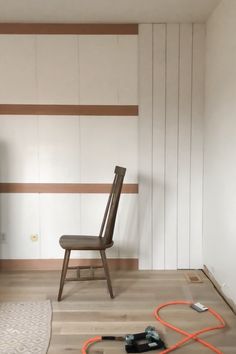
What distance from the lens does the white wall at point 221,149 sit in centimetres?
270

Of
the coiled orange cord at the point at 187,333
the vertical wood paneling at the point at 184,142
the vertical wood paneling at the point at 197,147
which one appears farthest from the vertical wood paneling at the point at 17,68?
the coiled orange cord at the point at 187,333

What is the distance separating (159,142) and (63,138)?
93 centimetres

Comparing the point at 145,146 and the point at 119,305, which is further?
the point at 145,146

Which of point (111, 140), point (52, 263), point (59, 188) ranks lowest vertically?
point (52, 263)

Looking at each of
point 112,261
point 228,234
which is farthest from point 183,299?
point 112,261

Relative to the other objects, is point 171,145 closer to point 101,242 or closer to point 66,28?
point 101,242

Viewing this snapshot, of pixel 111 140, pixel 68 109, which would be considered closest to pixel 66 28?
pixel 68 109

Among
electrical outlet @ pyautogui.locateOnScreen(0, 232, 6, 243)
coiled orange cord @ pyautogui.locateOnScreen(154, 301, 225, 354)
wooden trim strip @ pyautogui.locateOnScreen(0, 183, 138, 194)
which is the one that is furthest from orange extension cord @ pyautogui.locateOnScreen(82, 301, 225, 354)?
electrical outlet @ pyautogui.locateOnScreen(0, 232, 6, 243)

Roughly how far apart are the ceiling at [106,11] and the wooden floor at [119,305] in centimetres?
238

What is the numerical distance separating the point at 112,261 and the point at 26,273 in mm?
839

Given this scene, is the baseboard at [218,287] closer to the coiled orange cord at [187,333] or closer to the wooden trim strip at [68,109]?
the coiled orange cord at [187,333]

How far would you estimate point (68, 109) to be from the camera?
3.50m

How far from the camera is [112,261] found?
143 inches

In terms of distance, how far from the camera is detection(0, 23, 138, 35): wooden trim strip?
3.44 metres
